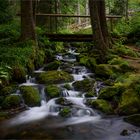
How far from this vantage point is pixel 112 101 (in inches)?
488

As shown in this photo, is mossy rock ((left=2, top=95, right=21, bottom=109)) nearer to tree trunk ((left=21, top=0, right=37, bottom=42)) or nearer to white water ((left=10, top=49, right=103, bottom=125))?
white water ((left=10, top=49, right=103, bottom=125))

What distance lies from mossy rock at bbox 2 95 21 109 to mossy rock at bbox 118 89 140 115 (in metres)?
3.45

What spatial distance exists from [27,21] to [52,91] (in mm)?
5832

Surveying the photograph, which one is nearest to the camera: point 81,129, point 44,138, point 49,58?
point 44,138

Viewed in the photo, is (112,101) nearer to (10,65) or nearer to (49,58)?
(10,65)

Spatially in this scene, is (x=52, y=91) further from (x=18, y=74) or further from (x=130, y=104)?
(x=130, y=104)

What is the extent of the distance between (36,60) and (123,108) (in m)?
6.71

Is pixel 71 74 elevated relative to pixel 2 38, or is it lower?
lower

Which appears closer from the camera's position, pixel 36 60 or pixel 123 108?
pixel 123 108

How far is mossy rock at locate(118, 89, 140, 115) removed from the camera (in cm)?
1153

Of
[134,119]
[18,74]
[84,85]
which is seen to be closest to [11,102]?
[18,74]

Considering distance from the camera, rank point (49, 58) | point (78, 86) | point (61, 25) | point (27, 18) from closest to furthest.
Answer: point (78, 86) < point (27, 18) < point (49, 58) < point (61, 25)

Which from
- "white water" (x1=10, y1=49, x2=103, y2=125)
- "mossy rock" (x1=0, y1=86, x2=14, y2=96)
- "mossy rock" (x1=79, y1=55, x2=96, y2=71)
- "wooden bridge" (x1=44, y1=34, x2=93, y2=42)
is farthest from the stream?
"wooden bridge" (x1=44, y1=34, x2=93, y2=42)

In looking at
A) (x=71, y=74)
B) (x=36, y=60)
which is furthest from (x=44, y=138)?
(x=36, y=60)
